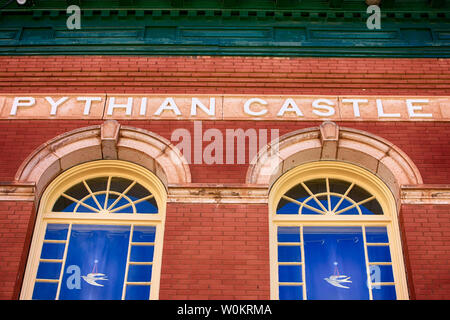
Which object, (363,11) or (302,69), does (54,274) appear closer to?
(302,69)

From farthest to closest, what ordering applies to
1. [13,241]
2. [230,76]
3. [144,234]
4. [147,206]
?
1. [230,76]
2. [147,206]
3. [144,234]
4. [13,241]

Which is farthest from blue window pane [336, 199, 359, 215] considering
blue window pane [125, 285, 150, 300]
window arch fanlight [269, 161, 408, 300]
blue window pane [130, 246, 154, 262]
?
blue window pane [125, 285, 150, 300]

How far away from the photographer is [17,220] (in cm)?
915

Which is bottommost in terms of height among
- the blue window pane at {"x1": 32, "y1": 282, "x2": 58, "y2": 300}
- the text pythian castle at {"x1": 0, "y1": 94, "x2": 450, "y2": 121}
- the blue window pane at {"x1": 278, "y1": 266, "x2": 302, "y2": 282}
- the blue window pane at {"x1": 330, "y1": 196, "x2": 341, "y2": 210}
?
the blue window pane at {"x1": 32, "y1": 282, "x2": 58, "y2": 300}

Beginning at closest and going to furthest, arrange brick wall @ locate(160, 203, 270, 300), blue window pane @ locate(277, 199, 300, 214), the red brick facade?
brick wall @ locate(160, 203, 270, 300)
the red brick facade
blue window pane @ locate(277, 199, 300, 214)

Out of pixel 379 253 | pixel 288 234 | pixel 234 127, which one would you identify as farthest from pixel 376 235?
pixel 234 127

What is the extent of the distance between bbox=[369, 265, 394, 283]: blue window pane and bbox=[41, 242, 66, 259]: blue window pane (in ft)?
13.7

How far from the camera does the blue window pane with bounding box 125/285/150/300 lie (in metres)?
8.81

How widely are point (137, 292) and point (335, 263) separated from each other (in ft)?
8.75

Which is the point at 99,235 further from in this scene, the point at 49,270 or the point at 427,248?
the point at 427,248

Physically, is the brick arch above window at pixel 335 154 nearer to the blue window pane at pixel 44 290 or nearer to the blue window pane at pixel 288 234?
the blue window pane at pixel 288 234

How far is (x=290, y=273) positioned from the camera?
29.7 ft

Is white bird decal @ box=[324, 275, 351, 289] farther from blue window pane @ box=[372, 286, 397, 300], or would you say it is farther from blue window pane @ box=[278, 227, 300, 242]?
blue window pane @ box=[278, 227, 300, 242]

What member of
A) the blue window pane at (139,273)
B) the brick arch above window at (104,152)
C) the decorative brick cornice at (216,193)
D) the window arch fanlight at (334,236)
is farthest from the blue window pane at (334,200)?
the blue window pane at (139,273)
